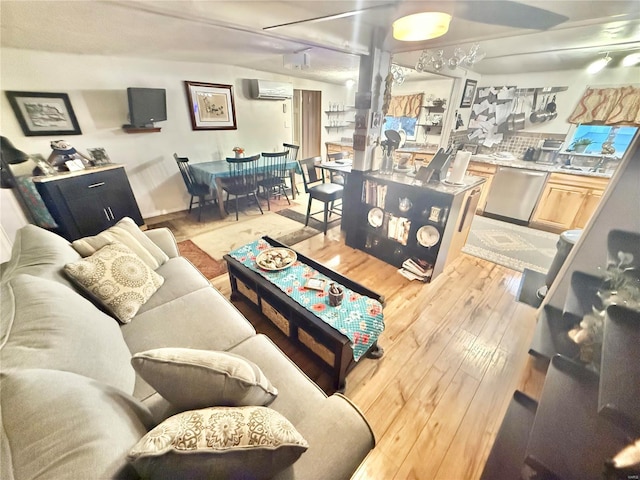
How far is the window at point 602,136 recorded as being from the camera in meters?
3.24

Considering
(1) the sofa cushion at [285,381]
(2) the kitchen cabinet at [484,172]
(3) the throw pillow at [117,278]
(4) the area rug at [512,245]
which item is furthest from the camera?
(2) the kitchen cabinet at [484,172]

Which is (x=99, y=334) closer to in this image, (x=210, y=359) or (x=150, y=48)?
(x=210, y=359)

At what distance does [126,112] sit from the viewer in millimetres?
3115

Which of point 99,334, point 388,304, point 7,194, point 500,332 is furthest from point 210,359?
point 7,194

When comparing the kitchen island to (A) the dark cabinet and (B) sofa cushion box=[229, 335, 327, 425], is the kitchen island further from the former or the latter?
(A) the dark cabinet

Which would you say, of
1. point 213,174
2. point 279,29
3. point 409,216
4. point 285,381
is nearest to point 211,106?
point 213,174

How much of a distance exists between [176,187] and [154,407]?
3692 millimetres

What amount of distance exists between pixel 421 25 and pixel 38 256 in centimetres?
221

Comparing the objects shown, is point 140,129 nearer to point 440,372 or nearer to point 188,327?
point 188,327

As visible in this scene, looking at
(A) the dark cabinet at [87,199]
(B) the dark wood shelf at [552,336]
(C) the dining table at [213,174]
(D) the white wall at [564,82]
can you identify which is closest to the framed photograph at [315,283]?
(B) the dark wood shelf at [552,336]

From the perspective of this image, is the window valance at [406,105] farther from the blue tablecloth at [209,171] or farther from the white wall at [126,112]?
the blue tablecloth at [209,171]

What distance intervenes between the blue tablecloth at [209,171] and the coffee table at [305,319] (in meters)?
1.96

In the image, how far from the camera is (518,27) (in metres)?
1.77

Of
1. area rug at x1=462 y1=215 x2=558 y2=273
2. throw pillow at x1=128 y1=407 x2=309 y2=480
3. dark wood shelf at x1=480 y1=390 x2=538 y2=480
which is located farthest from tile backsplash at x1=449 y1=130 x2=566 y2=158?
throw pillow at x1=128 y1=407 x2=309 y2=480
